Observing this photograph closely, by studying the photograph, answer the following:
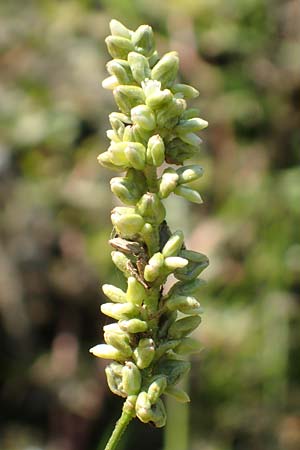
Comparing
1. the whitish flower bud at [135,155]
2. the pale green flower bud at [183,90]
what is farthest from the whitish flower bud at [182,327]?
the pale green flower bud at [183,90]

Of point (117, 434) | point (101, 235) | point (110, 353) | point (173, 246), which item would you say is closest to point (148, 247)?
point (173, 246)

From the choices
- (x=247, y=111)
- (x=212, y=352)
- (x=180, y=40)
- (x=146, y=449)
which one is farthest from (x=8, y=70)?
(x=146, y=449)

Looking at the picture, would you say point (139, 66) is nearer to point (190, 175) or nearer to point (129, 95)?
point (129, 95)

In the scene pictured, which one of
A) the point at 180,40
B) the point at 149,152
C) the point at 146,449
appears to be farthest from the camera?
the point at 180,40

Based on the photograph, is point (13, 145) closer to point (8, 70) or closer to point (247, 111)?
point (8, 70)

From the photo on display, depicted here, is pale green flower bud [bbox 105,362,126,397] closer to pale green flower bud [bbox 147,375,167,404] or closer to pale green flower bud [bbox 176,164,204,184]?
pale green flower bud [bbox 147,375,167,404]

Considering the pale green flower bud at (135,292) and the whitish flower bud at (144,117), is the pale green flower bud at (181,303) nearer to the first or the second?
the pale green flower bud at (135,292)

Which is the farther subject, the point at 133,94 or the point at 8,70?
the point at 8,70
